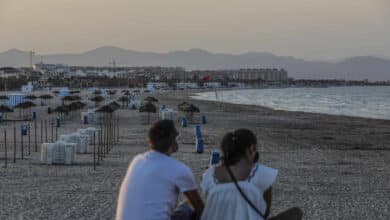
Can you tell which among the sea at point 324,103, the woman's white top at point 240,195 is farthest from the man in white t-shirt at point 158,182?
the sea at point 324,103

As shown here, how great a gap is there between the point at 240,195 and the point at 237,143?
0.29m

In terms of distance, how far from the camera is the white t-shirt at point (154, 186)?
3.74 meters

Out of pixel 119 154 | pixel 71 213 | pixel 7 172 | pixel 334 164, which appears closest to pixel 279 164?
pixel 334 164

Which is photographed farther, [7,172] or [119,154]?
[119,154]

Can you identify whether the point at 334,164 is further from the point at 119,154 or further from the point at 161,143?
the point at 161,143

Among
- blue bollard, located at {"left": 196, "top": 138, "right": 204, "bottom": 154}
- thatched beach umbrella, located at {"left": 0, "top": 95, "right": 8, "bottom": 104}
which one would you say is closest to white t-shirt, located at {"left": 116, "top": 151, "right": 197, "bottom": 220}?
blue bollard, located at {"left": 196, "top": 138, "right": 204, "bottom": 154}

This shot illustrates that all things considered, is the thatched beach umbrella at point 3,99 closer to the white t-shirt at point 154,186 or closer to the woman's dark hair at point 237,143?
the white t-shirt at point 154,186

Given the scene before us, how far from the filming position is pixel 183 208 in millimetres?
3887

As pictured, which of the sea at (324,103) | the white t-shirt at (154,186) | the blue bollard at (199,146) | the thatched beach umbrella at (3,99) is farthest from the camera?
the sea at (324,103)

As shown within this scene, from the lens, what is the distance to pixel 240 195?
11.9 ft

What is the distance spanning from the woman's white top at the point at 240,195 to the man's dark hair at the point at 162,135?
1.15 ft

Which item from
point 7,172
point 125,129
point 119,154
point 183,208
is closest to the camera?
point 183,208

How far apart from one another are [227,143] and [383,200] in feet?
25.3

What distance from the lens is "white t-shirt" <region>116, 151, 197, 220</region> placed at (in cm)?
374
